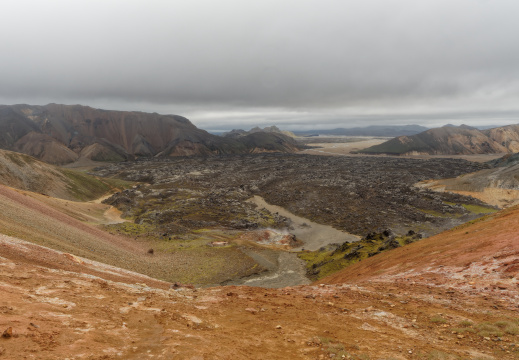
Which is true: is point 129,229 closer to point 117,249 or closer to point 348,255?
point 117,249

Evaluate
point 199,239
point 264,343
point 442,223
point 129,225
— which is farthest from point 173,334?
point 442,223

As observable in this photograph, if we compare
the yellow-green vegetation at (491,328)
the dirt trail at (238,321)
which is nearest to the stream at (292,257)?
the dirt trail at (238,321)

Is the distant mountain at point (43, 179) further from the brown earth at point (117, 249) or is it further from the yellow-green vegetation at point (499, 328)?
the yellow-green vegetation at point (499, 328)

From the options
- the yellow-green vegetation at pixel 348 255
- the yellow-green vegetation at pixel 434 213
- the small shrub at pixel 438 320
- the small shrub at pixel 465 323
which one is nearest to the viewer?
the small shrub at pixel 465 323

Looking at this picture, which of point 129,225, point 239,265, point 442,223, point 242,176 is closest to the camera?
point 239,265

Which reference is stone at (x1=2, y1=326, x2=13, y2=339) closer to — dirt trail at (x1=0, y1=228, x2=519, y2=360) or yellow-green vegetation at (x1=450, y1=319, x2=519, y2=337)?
dirt trail at (x1=0, y1=228, x2=519, y2=360)

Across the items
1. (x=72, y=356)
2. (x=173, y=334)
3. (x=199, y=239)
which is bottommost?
(x=199, y=239)

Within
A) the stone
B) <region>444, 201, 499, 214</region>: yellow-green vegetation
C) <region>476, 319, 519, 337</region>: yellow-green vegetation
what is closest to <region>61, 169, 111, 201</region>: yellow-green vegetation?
the stone

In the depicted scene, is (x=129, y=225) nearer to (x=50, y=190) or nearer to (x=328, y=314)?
(x=50, y=190)
